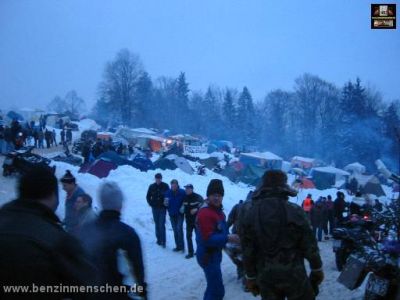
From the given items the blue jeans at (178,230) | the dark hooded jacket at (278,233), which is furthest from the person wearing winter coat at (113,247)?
the blue jeans at (178,230)

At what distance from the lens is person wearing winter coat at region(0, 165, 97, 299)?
2115mm

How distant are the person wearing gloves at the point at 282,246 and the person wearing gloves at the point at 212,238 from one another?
955 mm

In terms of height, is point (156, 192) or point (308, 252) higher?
point (308, 252)

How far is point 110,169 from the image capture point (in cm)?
1936

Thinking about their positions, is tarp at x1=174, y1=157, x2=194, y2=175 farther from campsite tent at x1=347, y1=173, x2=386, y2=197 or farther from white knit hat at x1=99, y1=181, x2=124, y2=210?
white knit hat at x1=99, y1=181, x2=124, y2=210

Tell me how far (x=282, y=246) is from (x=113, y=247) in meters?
1.65

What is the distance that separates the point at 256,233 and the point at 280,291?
59 centimetres

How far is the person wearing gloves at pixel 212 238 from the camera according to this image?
5102 millimetres

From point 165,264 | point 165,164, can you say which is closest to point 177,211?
point 165,264

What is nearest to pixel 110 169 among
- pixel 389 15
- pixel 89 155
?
pixel 89 155

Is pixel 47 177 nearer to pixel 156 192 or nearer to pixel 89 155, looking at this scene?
pixel 156 192

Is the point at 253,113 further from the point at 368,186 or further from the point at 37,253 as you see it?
the point at 37,253

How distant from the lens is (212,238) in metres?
5.07

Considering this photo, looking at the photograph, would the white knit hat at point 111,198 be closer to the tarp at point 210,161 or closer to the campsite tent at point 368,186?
the campsite tent at point 368,186
